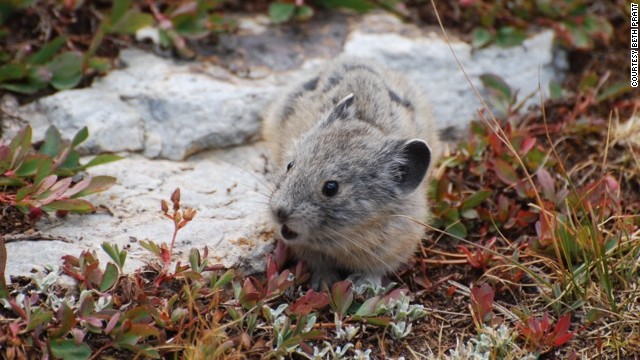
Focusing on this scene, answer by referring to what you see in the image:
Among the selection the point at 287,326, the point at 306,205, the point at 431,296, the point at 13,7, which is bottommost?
the point at 431,296

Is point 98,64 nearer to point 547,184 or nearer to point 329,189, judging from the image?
point 329,189

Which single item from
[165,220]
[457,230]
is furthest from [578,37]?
[165,220]

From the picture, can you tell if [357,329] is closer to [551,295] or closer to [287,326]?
[287,326]

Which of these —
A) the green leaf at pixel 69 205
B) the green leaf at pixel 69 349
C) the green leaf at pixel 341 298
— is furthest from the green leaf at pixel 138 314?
the green leaf at pixel 341 298

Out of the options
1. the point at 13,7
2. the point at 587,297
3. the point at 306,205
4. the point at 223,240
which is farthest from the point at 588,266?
the point at 13,7

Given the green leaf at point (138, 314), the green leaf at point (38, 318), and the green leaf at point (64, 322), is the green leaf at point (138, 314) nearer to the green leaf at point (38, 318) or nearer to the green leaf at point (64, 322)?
the green leaf at point (64, 322)

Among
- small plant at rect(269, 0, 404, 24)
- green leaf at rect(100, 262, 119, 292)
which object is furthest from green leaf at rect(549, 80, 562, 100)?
green leaf at rect(100, 262, 119, 292)

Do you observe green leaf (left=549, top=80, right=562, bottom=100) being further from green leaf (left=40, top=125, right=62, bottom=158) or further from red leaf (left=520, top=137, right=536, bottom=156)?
green leaf (left=40, top=125, right=62, bottom=158)
